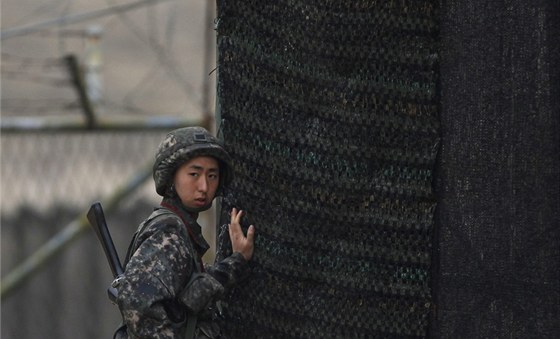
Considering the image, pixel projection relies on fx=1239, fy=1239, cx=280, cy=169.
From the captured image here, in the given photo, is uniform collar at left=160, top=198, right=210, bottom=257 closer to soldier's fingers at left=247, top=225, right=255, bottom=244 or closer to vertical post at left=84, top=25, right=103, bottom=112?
soldier's fingers at left=247, top=225, right=255, bottom=244

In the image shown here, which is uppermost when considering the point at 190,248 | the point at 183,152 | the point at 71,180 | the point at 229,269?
the point at 183,152

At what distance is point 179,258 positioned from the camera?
4.23 metres

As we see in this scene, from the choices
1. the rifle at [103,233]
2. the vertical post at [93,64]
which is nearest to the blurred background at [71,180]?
the vertical post at [93,64]

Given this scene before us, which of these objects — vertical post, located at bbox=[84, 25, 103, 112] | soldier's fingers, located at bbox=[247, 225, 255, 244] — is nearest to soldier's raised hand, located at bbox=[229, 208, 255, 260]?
soldier's fingers, located at bbox=[247, 225, 255, 244]

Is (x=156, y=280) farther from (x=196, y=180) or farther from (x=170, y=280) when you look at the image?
(x=196, y=180)

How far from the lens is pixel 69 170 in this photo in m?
9.49

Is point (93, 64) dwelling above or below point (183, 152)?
below

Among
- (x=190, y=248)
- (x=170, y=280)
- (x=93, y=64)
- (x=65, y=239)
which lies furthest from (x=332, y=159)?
(x=93, y=64)

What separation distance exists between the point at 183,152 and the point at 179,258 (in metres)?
0.36

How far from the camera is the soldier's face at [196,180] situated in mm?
4312

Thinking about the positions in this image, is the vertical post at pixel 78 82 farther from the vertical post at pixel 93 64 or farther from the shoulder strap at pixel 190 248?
the shoulder strap at pixel 190 248

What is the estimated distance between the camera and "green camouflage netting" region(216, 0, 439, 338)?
178 inches

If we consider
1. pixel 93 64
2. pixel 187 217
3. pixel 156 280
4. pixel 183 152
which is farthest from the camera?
pixel 93 64

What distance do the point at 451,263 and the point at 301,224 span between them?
57cm
